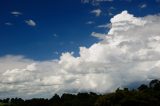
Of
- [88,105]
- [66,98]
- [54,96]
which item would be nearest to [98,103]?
[88,105]

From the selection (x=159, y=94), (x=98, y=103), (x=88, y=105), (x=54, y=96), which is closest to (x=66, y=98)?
(x=54, y=96)

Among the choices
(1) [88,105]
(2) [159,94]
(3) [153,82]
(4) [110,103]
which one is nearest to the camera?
(4) [110,103]

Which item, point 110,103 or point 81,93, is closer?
point 110,103

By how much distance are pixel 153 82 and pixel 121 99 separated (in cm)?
6496

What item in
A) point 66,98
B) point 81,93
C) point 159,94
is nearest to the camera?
point 159,94

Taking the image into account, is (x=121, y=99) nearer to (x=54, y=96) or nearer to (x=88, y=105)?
(x=88, y=105)

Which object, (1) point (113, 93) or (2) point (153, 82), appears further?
(2) point (153, 82)

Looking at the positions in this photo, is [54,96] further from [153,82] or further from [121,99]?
[121,99]

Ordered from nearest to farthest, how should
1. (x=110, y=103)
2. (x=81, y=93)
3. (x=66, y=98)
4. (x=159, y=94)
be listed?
1. (x=110, y=103)
2. (x=159, y=94)
3. (x=66, y=98)
4. (x=81, y=93)

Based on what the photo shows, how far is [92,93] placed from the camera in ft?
599

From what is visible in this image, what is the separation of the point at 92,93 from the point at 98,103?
320ft

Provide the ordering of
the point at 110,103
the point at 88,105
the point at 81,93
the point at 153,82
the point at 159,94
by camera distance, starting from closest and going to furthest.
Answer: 1. the point at 110,103
2. the point at 159,94
3. the point at 88,105
4. the point at 153,82
5. the point at 81,93

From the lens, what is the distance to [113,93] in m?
85.4

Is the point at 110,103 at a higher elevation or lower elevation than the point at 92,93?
lower
